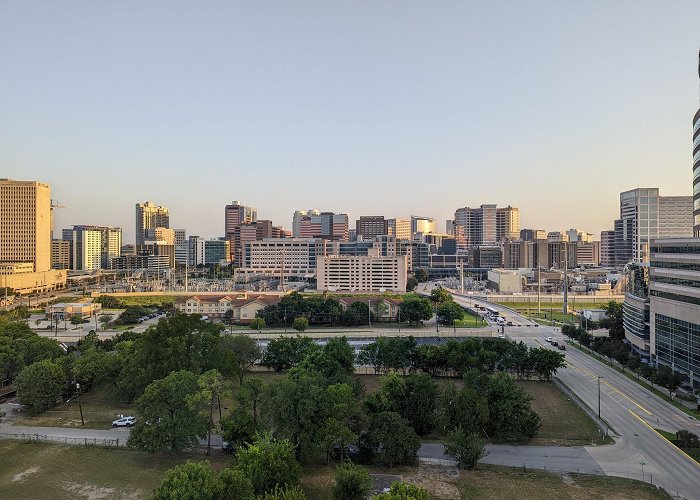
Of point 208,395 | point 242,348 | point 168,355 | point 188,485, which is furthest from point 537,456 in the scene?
point 242,348

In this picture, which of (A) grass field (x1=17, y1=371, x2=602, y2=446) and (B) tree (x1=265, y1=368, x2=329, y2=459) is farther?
(A) grass field (x1=17, y1=371, x2=602, y2=446)

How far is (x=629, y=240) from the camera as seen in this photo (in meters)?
128

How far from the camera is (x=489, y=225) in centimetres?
18612

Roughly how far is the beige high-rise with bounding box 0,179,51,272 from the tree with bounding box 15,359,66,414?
88.7 meters

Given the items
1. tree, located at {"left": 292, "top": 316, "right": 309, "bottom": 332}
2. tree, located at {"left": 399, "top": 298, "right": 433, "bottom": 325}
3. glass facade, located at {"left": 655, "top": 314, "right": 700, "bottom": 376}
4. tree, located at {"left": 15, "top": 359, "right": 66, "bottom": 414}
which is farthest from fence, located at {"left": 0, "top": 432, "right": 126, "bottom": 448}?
tree, located at {"left": 399, "top": 298, "right": 433, "bottom": 325}

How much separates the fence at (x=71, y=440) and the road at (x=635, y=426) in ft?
73.2

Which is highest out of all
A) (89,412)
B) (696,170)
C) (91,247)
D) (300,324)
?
(696,170)

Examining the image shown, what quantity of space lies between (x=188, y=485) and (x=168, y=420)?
7.27 m

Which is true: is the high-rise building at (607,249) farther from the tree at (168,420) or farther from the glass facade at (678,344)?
the tree at (168,420)

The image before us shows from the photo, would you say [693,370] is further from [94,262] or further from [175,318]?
[94,262]

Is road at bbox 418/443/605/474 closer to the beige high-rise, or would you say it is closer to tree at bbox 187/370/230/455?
tree at bbox 187/370/230/455

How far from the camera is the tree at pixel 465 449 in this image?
1911cm

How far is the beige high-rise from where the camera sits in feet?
327

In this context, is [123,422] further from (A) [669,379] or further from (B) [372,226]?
(B) [372,226]
